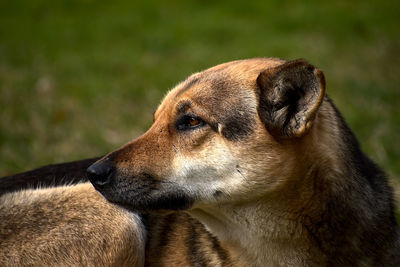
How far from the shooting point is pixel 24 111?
843cm

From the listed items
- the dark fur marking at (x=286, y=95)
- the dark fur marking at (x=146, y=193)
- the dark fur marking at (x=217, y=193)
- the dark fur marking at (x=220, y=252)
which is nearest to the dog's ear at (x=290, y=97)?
the dark fur marking at (x=286, y=95)

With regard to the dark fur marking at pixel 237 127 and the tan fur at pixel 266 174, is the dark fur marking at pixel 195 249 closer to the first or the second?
the tan fur at pixel 266 174

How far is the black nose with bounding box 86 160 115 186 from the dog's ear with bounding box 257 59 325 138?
41.5 inches

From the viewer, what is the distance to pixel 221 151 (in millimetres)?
3613

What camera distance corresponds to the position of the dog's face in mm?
3561

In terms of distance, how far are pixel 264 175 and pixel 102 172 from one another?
1.06 meters

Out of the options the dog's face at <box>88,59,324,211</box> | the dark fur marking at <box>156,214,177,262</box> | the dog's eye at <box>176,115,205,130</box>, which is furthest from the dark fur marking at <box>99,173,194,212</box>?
the dark fur marking at <box>156,214,177,262</box>

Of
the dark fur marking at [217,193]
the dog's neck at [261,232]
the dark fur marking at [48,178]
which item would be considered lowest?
the dog's neck at [261,232]

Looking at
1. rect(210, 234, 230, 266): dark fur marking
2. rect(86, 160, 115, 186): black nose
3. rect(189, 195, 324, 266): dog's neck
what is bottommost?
rect(210, 234, 230, 266): dark fur marking

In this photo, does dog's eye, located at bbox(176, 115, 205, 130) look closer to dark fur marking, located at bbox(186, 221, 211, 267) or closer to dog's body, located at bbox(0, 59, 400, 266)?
dog's body, located at bbox(0, 59, 400, 266)

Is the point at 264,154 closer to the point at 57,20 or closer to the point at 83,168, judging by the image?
the point at 83,168

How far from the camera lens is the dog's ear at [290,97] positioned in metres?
3.43

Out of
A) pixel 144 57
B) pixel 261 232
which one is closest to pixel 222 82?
pixel 261 232

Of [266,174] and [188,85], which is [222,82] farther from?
[266,174]
